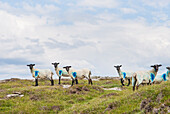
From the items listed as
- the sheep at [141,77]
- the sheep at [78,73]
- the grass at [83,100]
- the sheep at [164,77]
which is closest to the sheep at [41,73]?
the sheep at [78,73]

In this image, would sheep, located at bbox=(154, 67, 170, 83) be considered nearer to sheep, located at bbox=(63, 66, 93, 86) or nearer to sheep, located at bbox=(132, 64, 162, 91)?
sheep, located at bbox=(132, 64, 162, 91)

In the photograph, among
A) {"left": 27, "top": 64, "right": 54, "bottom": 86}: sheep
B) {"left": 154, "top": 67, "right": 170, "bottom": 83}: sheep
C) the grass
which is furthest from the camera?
{"left": 27, "top": 64, "right": 54, "bottom": 86}: sheep

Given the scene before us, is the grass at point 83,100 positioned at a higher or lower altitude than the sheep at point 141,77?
lower

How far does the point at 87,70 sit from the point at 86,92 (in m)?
11.7

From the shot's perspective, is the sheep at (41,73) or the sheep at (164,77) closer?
the sheep at (164,77)

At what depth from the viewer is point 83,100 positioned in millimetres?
22922

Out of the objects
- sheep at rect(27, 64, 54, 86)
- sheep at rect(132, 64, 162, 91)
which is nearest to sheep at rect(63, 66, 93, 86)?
sheep at rect(27, 64, 54, 86)

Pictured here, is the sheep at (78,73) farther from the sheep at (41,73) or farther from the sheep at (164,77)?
the sheep at (164,77)

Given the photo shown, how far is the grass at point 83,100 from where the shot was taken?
14.1m

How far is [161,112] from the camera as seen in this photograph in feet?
36.1

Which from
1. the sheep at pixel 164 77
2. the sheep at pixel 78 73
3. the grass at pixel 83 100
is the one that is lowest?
the grass at pixel 83 100

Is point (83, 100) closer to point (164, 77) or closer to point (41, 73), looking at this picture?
point (164, 77)

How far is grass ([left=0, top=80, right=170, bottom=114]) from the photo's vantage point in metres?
14.1

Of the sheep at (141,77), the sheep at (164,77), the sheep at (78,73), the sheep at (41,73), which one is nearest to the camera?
the sheep at (141,77)
